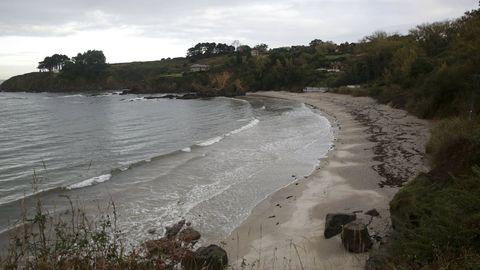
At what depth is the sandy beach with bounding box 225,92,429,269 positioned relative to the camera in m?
10.6

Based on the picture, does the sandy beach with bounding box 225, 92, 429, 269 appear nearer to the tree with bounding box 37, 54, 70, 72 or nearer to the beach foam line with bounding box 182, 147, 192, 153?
the beach foam line with bounding box 182, 147, 192, 153

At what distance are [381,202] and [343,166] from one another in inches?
265

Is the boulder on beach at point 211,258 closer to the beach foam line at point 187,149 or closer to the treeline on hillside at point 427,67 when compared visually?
the beach foam line at point 187,149

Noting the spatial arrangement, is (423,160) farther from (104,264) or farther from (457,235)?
(104,264)

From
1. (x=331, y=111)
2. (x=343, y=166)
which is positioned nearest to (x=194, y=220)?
(x=343, y=166)

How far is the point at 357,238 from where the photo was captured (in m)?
10.2

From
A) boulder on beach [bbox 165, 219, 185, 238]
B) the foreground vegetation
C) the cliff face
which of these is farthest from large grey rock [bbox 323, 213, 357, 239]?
the cliff face

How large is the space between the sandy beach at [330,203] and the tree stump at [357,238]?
20 cm

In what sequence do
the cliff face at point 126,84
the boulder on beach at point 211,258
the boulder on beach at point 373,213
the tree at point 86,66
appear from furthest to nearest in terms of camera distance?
the tree at point 86,66, the cliff face at point 126,84, the boulder on beach at point 373,213, the boulder on beach at point 211,258

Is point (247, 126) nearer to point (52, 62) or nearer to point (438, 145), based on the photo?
point (438, 145)

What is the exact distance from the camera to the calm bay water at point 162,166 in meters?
15.8

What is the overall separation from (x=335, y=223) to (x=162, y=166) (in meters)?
14.1

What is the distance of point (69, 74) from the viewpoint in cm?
14350

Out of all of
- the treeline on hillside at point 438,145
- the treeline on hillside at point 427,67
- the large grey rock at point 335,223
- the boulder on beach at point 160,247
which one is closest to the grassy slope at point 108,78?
the treeline on hillside at point 427,67
